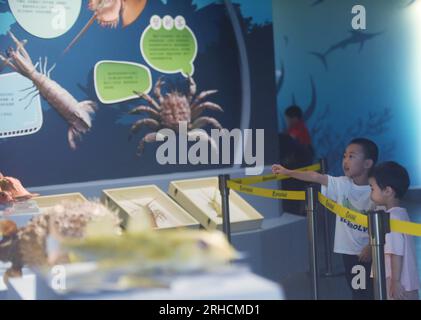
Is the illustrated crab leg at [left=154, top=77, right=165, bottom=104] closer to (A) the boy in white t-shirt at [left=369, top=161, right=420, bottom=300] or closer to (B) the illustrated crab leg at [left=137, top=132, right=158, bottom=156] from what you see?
(B) the illustrated crab leg at [left=137, top=132, right=158, bottom=156]

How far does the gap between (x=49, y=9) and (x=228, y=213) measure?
77.5 inches

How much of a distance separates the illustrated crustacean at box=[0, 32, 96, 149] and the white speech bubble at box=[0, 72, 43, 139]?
4 centimetres

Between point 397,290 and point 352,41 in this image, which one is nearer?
point 397,290

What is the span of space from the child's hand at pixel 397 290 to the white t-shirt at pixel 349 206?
0.71 m

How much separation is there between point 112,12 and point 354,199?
2.31 metres

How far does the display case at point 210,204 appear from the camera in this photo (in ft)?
20.5

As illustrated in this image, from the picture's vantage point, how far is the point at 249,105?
694cm

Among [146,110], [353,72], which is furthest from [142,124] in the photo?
[353,72]

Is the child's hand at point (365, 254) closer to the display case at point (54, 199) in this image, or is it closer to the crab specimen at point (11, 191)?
the display case at point (54, 199)

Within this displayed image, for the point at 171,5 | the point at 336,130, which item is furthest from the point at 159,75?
the point at 336,130

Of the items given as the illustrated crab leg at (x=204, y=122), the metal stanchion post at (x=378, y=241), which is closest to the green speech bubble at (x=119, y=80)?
the illustrated crab leg at (x=204, y=122)

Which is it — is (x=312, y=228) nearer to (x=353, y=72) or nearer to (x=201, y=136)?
(x=201, y=136)

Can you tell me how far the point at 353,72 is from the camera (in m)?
10.2
